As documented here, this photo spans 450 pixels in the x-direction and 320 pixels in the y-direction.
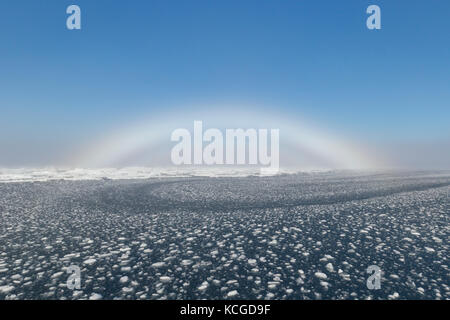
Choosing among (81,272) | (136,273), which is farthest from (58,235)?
(136,273)

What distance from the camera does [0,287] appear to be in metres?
4.32

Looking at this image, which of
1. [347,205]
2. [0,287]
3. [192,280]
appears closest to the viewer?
[0,287]

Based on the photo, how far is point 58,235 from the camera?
7.63 m

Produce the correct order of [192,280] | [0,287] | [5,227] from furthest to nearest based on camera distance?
1. [5,227]
2. [192,280]
3. [0,287]

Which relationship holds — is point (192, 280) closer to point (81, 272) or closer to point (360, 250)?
point (81, 272)

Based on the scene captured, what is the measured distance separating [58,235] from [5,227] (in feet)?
8.94

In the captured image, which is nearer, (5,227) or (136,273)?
(136,273)

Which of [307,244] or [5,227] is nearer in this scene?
[307,244]
